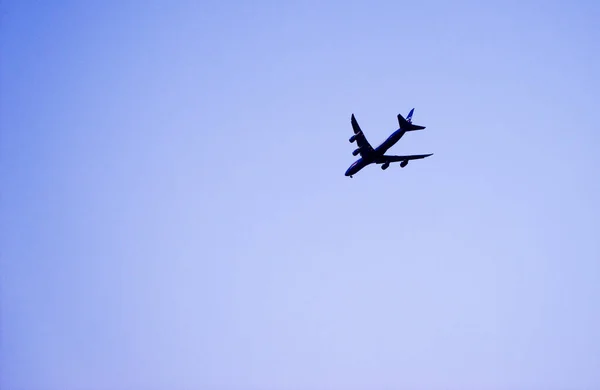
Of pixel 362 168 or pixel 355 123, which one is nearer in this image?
pixel 355 123

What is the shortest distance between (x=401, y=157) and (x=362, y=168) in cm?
645

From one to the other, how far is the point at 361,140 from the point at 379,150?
325 centimetres

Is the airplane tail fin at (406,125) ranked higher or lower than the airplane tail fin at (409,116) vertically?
lower

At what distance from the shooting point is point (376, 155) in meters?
81.4

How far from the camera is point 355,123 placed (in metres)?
78.3

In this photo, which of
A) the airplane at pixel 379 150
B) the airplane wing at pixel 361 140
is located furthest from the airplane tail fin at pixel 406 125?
the airplane wing at pixel 361 140

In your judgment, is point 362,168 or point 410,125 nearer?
point 410,125

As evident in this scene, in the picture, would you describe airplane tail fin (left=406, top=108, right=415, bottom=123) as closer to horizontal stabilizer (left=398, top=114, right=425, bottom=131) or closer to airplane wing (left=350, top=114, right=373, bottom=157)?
horizontal stabilizer (left=398, top=114, right=425, bottom=131)

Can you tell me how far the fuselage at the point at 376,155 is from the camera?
7762 centimetres

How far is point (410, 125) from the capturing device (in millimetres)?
76312

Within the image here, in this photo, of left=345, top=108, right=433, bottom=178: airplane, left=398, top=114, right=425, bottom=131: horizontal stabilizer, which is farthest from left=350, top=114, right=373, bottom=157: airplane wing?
left=398, top=114, right=425, bottom=131: horizontal stabilizer

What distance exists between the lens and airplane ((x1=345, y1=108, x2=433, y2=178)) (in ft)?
252

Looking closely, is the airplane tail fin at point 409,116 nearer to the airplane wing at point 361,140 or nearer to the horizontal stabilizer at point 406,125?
the horizontal stabilizer at point 406,125

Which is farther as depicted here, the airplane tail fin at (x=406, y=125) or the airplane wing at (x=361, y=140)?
the airplane wing at (x=361, y=140)
